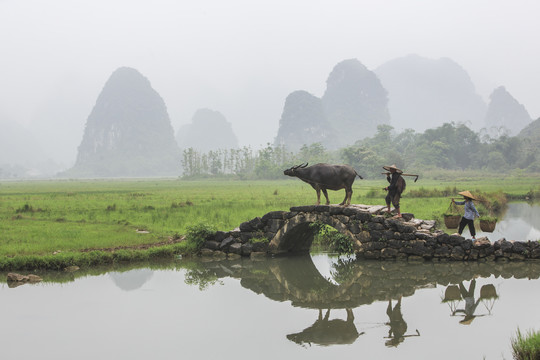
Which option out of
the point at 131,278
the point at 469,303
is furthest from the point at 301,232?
the point at 469,303

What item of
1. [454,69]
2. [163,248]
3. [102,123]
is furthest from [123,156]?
[454,69]

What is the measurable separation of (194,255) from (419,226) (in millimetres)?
4757

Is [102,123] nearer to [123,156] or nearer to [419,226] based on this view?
[123,156]

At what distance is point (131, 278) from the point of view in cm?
829

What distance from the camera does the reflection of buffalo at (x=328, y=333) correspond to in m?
5.32

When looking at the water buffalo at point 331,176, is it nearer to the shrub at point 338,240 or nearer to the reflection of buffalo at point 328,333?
the shrub at point 338,240

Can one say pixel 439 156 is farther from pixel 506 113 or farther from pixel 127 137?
pixel 127 137

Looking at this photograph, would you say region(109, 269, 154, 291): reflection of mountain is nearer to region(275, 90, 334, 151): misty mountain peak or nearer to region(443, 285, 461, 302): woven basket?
region(443, 285, 461, 302): woven basket

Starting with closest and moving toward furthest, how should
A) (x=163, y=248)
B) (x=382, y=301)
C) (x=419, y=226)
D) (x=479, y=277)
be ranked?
→ (x=382, y=301) → (x=479, y=277) → (x=419, y=226) → (x=163, y=248)

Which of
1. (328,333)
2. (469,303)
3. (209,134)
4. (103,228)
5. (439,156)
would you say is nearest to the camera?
(328,333)

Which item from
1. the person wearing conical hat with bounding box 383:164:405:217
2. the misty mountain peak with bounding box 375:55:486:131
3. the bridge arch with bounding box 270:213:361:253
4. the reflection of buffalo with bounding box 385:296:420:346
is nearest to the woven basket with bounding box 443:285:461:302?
the reflection of buffalo with bounding box 385:296:420:346

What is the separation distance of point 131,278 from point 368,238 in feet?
15.0

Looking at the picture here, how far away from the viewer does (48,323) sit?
596 cm

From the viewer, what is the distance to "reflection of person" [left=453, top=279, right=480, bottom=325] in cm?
584
